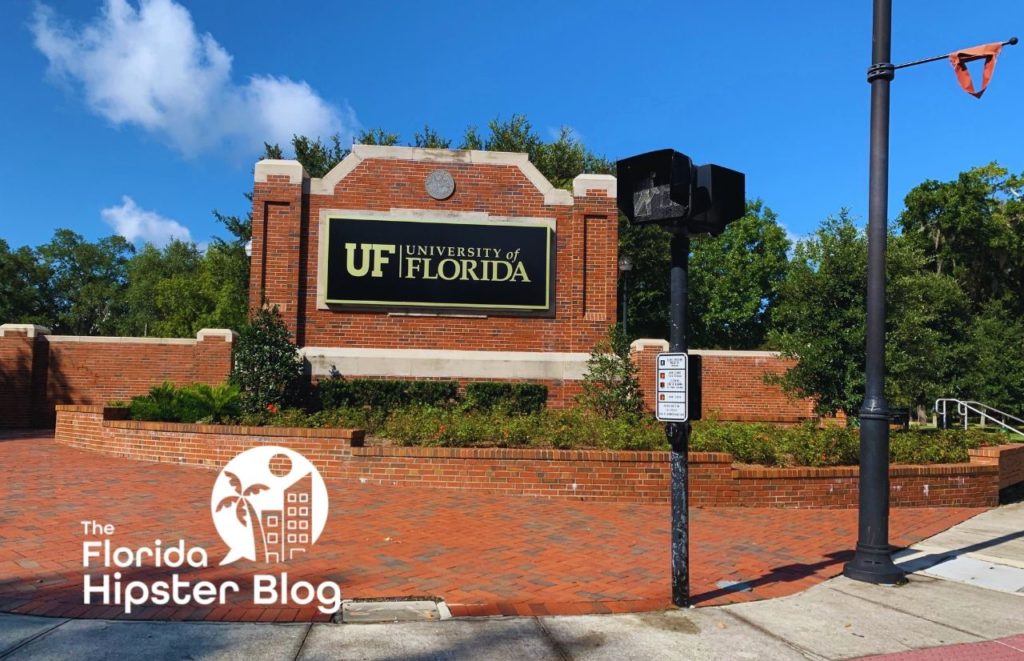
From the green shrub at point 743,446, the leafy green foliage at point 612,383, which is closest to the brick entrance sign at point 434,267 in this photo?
the leafy green foliage at point 612,383

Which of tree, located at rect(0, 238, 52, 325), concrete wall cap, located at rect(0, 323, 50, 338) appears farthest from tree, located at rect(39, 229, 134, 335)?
concrete wall cap, located at rect(0, 323, 50, 338)

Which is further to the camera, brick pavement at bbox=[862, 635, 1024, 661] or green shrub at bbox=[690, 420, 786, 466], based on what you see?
green shrub at bbox=[690, 420, 786, 466]

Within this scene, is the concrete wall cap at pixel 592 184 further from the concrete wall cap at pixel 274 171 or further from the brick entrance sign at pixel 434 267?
the concrete wall cap at pixel 274 171

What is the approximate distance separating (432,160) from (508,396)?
18.7 feet

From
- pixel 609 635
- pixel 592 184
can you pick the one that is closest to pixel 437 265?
pixel 592 184

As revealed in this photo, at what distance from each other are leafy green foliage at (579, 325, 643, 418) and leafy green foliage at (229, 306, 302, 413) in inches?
250

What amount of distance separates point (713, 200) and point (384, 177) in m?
12.0

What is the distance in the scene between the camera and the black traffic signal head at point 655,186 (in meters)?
5.27

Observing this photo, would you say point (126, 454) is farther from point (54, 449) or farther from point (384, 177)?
point (384, 177)

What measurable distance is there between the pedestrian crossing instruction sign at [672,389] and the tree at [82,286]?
74.2 metres

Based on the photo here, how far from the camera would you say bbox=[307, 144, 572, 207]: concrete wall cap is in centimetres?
1622

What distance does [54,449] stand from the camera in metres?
12.7

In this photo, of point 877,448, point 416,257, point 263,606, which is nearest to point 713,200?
point 877,448

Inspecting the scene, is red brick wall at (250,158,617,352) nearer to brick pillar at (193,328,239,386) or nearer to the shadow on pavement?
brick pillar at (193,328,239,386)
